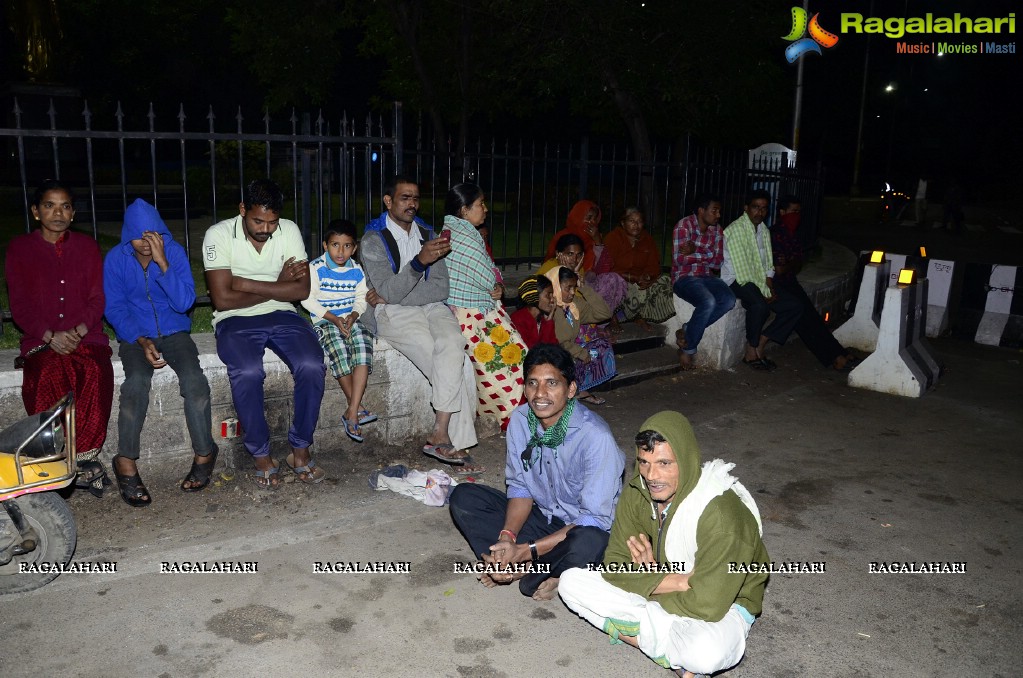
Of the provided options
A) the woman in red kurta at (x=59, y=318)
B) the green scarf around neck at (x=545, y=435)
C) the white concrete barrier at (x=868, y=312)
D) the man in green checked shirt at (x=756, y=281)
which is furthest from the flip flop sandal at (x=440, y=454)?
the white concrete barrier at (x=868, y=312)

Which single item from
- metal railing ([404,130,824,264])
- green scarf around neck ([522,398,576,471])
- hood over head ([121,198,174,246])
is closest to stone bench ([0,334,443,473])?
hood over head ([121,198,174,246])

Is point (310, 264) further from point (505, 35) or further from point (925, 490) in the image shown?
point (505, 35)

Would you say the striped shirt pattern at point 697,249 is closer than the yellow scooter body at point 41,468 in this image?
No

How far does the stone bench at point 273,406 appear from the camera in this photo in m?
5.13

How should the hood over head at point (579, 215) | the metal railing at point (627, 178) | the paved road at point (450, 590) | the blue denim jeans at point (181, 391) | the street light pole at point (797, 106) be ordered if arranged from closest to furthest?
1. the paved road at point (450, 590)
2. the blue denim jeans at point (181, 391)
3. the hood over head at point (579, 215)
4. the metal railing at point (627, 178)
5. the street light pole at point (797, 106)

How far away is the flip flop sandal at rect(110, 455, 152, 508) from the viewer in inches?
197

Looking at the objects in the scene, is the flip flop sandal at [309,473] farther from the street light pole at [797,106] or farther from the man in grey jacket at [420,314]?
the street light pole at [797,106]

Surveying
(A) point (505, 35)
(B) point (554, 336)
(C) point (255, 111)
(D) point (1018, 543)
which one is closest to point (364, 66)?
(C) point (255, 111)

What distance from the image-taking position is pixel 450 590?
169 inches

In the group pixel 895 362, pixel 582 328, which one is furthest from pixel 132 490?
pixel 895 362

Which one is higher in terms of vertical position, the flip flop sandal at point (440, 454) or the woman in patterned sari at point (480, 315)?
the woman in patterned sari at point (480, 315)

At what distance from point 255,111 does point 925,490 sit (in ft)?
137

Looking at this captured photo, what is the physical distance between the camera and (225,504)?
5.17 m

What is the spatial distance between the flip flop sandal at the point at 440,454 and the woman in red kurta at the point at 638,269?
331cm
